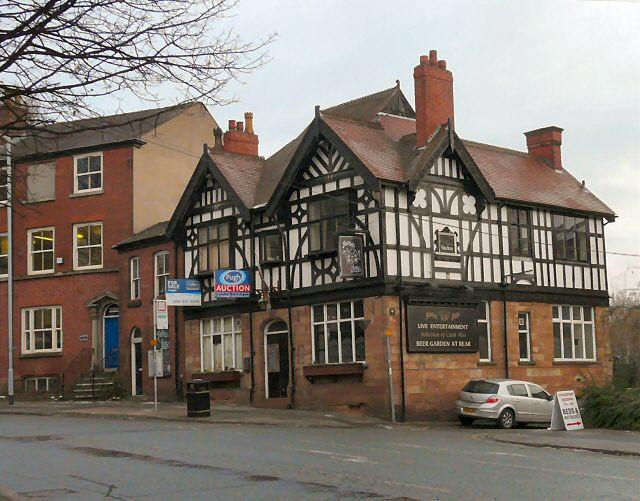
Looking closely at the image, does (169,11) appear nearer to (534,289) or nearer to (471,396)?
(471,396)

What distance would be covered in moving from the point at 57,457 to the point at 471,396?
14883 millimetres

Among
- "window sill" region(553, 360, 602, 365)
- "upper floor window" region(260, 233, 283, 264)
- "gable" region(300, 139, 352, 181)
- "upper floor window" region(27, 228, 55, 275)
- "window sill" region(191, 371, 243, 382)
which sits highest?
"gable" region(300, 139, 352, 181)

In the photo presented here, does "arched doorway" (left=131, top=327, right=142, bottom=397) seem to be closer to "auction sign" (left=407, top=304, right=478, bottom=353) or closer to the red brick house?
the red brick house

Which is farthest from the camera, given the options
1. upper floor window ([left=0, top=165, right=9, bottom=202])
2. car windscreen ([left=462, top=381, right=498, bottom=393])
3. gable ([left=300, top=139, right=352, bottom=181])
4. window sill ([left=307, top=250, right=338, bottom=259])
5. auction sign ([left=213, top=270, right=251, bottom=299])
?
auction sign ([left=213, top=270, right=251, bottom=299])

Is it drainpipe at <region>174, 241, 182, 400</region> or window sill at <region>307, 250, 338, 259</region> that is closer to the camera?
window sill at <region>307, 250, 338, 259</region>

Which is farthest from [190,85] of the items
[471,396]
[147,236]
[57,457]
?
[147,236]

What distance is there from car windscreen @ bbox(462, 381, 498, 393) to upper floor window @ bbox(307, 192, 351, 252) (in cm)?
606

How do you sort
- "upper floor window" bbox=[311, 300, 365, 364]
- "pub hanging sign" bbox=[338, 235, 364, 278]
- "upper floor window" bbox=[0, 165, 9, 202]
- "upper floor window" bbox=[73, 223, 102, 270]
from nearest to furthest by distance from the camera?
"upper floor window" bbox=[0, 165, 9, 202] → "pub hanging sign" bbox=[338, 235, 364, 278] → "upper floor window" bbox=[311, 300, 365, 364] → "upper floor window" bbox=[73, 223, 102, 270]

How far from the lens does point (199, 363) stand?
35438mm

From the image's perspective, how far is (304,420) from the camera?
27391 millimetres

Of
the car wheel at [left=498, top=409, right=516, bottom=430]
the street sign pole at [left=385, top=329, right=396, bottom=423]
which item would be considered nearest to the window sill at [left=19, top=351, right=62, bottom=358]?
the street sign pole at [left=385, top=329, right=396, bottom=423]

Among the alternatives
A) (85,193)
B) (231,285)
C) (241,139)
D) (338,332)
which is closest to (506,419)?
(338,332)

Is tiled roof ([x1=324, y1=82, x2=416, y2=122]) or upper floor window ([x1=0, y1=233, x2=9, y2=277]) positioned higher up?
tiled roof ([x1=324, y1=82, x2=416, y2=122])

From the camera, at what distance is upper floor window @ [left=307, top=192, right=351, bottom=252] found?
3019 centimetres
